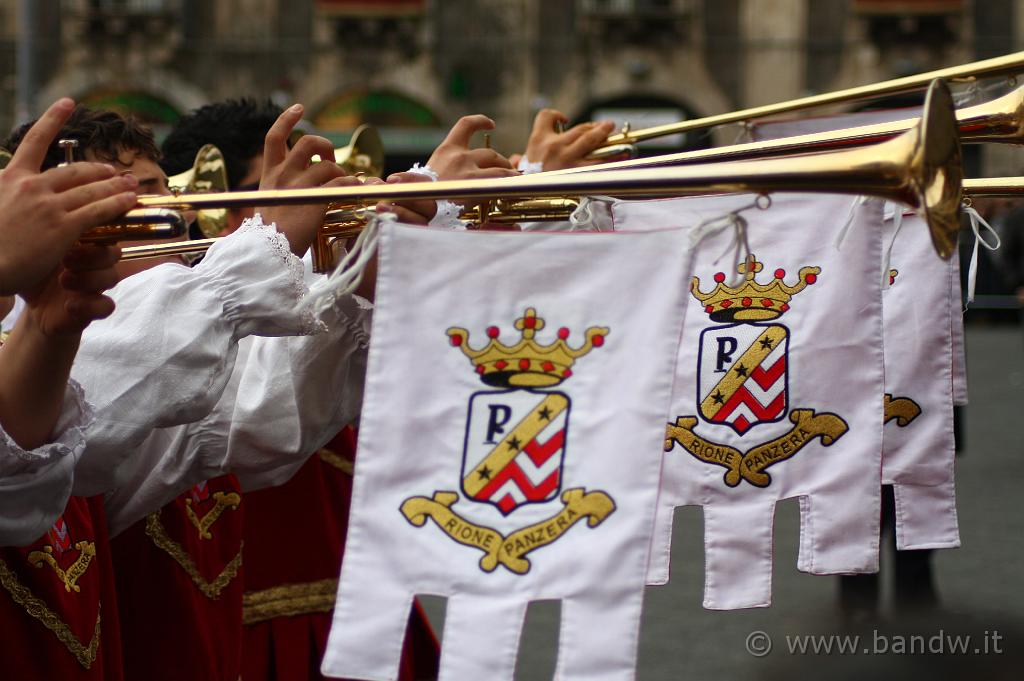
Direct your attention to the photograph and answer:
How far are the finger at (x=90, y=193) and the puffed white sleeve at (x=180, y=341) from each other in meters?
0.39

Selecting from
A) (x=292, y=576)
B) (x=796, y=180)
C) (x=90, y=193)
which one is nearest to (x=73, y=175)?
(x=90, y=193)

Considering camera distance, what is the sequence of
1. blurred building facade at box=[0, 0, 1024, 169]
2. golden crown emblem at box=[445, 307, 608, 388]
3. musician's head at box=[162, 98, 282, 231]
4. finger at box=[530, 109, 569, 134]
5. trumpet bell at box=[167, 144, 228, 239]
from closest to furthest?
golden crown emblem at box=[445, 307, 608, 388] → finger at box=[530, 109, 569, 134] → trumpet bell at box=[167, 144, 228, 239] → musician's head at box=[162, 98, 282, 231] → blurred building facade at box=[0, 0, 1024, 169]

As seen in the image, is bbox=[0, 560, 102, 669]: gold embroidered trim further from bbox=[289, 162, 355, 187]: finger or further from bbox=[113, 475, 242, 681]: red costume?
bbox=[289, 162, 355, 187]: finger

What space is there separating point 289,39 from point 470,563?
19022mm

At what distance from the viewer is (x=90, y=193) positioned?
1.82 meters

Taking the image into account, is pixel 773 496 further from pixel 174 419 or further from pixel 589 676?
pixel 174 419

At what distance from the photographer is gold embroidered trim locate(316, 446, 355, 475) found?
3.31m

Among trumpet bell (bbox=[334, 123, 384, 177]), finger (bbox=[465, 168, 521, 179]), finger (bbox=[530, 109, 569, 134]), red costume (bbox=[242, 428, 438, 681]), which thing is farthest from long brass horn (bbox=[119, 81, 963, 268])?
trumpet bell (bbox=[334, 123, 384, 177])

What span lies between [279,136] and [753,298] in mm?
899

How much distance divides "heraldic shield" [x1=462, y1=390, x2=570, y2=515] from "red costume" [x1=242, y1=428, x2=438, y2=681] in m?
1.42

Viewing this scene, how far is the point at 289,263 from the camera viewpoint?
7.29 feet

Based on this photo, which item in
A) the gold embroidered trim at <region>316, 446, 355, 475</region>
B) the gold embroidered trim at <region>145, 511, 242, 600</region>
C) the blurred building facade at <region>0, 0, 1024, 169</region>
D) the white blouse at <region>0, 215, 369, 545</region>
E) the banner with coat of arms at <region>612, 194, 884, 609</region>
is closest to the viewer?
the white blouse at <region>0, 215, 369, 545</region>

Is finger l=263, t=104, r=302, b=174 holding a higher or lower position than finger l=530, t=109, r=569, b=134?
lower

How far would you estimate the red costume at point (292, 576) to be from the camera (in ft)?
10.4
